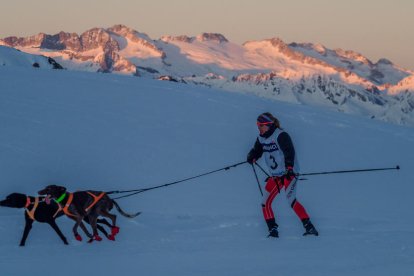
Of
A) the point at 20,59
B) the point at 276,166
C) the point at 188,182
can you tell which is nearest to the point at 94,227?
the point at 276,166

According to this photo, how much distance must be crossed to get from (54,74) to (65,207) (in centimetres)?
1503

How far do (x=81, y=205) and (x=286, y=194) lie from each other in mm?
2743

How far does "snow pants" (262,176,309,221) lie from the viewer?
899cm

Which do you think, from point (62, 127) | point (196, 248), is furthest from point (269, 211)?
point (62, 127)

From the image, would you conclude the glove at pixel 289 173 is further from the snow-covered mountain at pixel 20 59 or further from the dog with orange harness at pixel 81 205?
the snow-covered mountain at pixel 20 59

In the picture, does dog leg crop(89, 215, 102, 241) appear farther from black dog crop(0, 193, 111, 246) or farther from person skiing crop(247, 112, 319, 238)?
person skiing crop(247, 112, 319, 238)

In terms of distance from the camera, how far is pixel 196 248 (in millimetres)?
8180

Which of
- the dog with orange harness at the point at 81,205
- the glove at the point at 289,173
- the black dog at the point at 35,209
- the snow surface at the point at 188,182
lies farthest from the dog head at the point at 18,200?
the glove at the point at 289,173

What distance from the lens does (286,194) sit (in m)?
9.07

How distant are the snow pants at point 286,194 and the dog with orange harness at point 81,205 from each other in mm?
2075

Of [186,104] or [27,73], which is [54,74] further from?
[186,104]

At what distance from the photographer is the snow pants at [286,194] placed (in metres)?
8.99

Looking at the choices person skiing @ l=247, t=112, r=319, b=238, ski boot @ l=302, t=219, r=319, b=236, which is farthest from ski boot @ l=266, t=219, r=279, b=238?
ski boot @ l=302, t=219, r=319, b=236

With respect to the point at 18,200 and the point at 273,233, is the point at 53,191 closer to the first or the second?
the point at 18,200
